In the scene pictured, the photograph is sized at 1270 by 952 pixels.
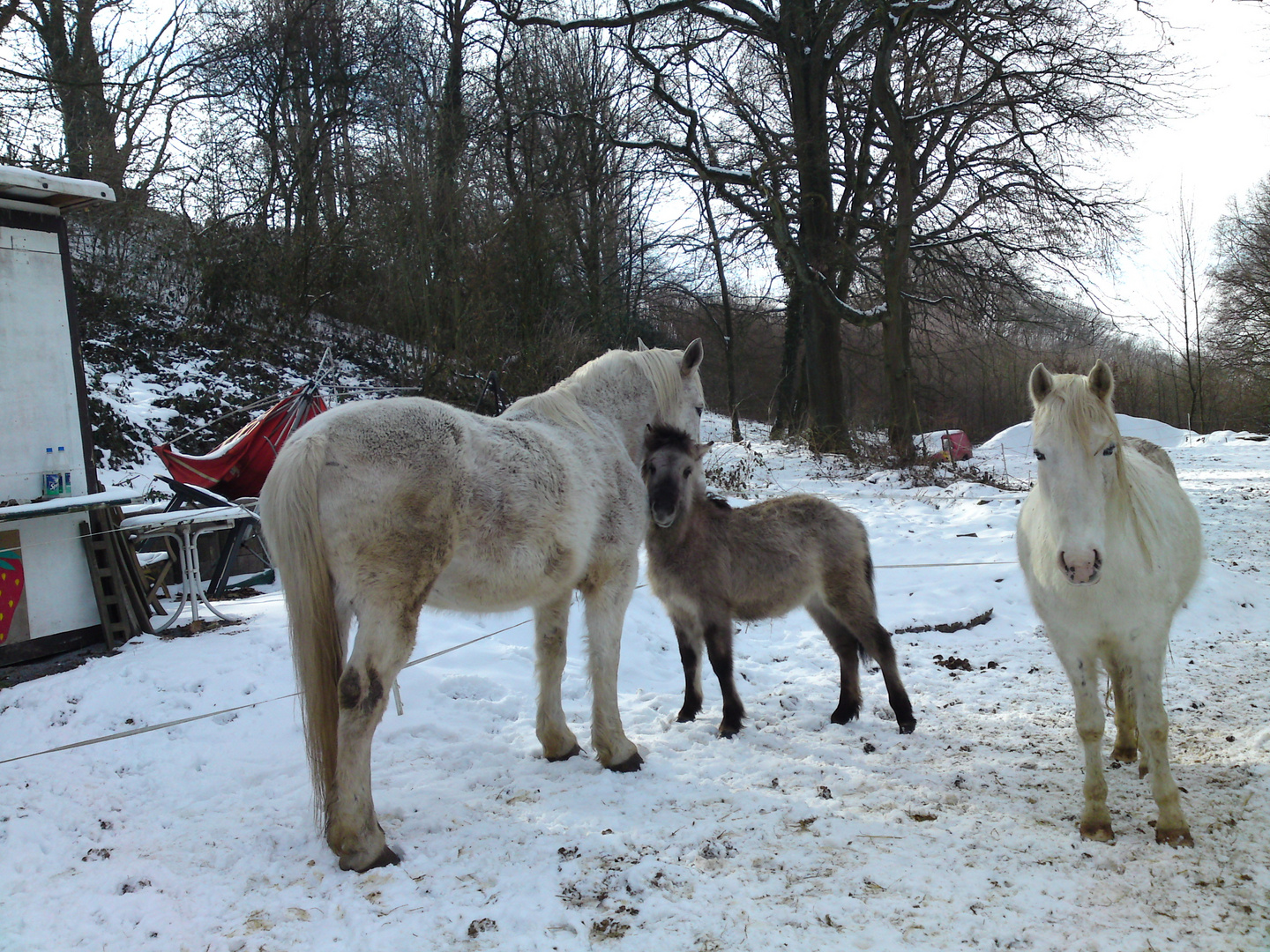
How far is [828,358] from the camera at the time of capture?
1595 cm

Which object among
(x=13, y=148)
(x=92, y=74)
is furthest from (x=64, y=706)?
(x=92, y=74)

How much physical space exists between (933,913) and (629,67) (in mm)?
16934

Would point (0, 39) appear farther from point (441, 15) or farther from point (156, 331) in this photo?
point (441, 15)

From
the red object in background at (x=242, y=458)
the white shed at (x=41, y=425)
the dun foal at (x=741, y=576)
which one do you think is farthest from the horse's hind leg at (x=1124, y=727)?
the red object in background at (x=242, y=458)

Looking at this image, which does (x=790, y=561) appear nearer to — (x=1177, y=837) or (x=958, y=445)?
(x=1177, y=837)

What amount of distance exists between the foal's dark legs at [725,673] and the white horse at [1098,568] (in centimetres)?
174

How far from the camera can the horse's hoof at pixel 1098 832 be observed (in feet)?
9.77

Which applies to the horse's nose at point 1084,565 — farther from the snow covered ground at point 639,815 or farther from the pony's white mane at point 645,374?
the pony's white mane at point 645,374

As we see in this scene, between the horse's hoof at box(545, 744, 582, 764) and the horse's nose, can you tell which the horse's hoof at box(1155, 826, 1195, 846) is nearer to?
the horse's nose

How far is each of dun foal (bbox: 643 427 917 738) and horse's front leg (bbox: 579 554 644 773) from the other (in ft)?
1.87

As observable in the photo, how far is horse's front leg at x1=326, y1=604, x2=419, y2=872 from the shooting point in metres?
2.96

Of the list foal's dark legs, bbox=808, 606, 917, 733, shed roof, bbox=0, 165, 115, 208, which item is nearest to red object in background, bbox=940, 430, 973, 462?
foal's dark legs, bbox=808, 606, 917, 733

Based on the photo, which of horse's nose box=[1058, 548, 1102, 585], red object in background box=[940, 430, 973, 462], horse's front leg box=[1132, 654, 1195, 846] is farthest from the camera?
red object in background box=[940, 430, 973, 462]

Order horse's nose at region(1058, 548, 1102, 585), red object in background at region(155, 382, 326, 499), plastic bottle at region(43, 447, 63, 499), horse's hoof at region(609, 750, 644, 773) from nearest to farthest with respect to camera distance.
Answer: horse's nose at region(1058, 548, 1102, 585) < horse's hoof at region(609, 750, 644, 773) < plastic bottle at region(43, 447, 63, 499) < red object in background at region(155, 382, 326, 499)
